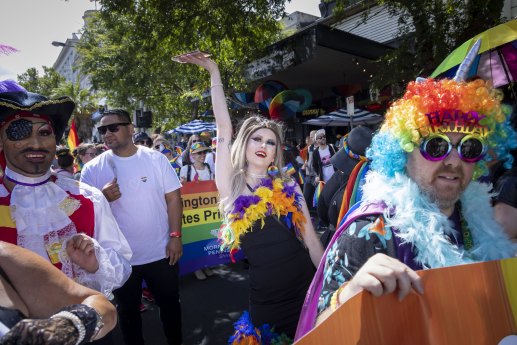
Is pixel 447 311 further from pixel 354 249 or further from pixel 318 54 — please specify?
pixel 318 54

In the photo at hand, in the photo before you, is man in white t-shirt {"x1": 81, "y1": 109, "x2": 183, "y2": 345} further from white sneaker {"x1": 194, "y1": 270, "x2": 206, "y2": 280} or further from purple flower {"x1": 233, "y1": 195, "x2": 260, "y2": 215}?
white sneaker {"x1": 194, "y1": 270, "x2": 206, "y2": 280}

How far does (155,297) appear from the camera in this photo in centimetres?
290

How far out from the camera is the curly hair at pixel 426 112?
1466 millimetres

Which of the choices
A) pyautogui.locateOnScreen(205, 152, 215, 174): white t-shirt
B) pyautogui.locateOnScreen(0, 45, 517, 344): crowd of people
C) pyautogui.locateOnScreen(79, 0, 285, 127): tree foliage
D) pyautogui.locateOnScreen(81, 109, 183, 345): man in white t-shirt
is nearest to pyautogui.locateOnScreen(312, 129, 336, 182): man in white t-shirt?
pyautogui.locateOnScreen(205, 152, 215, 174): white t-shirt

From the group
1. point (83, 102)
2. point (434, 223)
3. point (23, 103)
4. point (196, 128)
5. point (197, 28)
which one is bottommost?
point (434, 223)

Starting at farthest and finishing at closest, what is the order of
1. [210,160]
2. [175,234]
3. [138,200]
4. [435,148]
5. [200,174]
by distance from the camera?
[210,160] → [200,174] → [175,234] → [138,200] → [435,148]

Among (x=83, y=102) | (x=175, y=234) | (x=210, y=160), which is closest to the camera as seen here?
(x=175, y=234)

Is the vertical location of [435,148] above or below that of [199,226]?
above

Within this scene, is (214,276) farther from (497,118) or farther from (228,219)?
(497,118)

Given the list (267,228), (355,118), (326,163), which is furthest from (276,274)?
(355,118)

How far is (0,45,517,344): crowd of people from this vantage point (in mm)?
1176

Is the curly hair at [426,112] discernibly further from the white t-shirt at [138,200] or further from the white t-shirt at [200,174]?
the white t-shirt at [200,174]

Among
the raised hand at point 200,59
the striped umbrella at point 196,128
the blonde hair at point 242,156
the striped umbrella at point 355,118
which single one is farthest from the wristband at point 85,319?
the striped umbrella at point 196,128

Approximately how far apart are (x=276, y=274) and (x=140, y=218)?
1.31m
